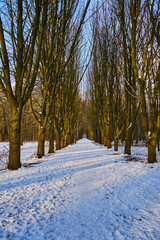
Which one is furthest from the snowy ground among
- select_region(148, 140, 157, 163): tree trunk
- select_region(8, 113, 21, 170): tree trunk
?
select_region(148, 140, 157, 163): tree trunk

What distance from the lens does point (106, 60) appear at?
531 inches

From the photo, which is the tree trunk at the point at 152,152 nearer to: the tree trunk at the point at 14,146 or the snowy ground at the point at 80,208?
the snowy ground at the point at 80,208

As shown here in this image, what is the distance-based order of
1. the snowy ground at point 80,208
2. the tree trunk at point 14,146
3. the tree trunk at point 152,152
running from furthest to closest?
the tree trunk at point 152,152 → the tree trunk at point 14,146 → the snowy ground at point 80,208

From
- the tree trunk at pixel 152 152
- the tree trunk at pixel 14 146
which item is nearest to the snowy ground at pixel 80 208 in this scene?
the tree trunk at pixel 14 146

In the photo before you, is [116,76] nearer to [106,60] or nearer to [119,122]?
[106,60]

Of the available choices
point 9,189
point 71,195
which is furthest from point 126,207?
point 9,189

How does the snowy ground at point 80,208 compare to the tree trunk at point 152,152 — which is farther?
the tree trunk at point 152,152

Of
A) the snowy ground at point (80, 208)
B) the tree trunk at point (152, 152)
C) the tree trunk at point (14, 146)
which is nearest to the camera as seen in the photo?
the snowy ground at point (80, 208)

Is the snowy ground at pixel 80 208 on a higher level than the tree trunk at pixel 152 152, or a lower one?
lower

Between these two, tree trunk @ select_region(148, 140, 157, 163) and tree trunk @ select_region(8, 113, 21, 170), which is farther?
tree trunk @ select_region(148, 140, 157, 163)

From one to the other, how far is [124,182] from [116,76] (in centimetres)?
1047

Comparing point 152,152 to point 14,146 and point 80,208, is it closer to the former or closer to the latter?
point 80,208

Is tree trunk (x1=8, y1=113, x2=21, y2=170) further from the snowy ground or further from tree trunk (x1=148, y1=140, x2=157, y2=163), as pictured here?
tree trunk (x1=148, y1=140, x2=157, y2=163)

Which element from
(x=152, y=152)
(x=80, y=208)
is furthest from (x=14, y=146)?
(x=152, y=152)
